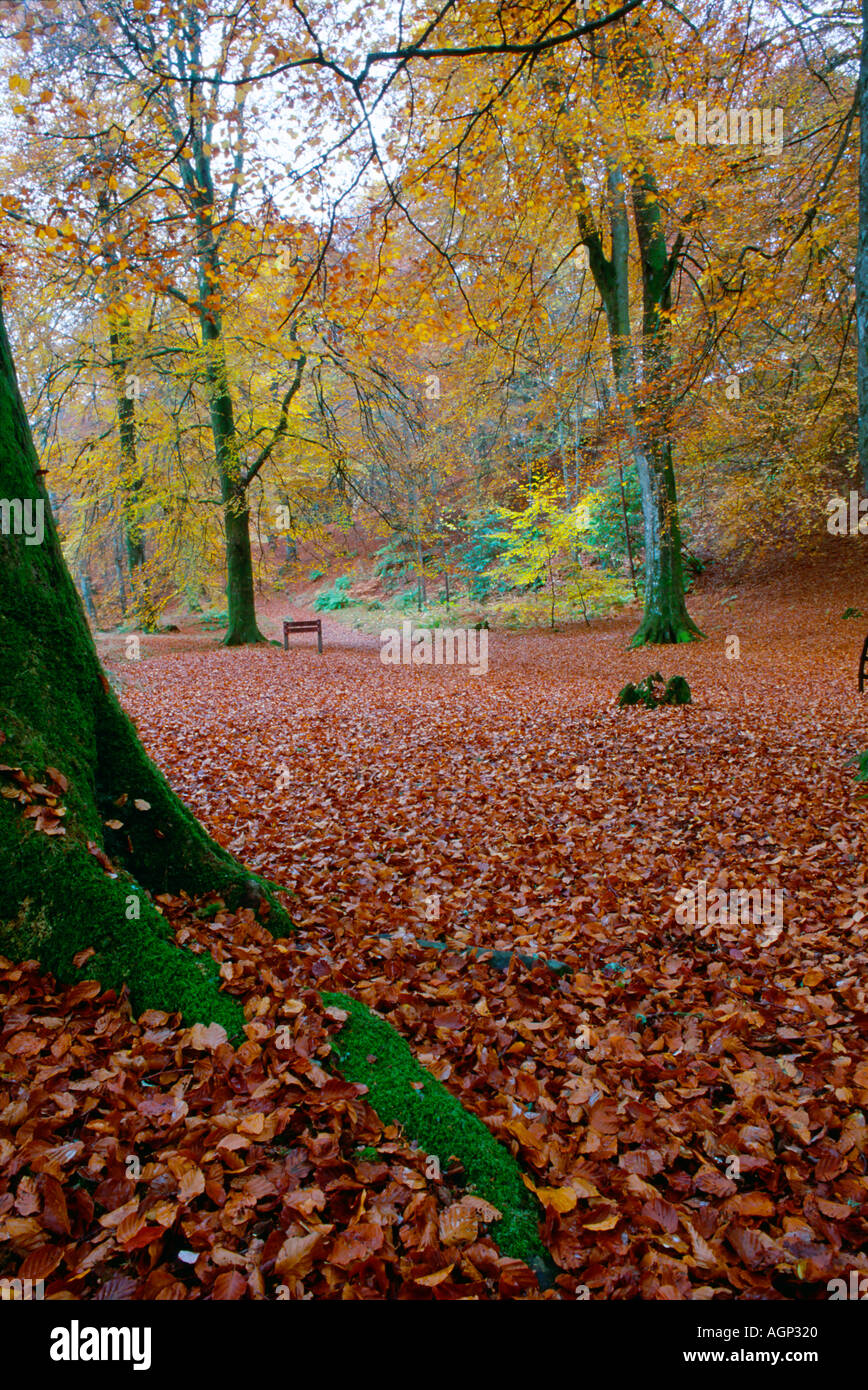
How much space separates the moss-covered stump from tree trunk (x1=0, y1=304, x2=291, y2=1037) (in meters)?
0.45

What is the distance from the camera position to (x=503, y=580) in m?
22.4

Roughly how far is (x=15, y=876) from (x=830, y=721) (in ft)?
25.1

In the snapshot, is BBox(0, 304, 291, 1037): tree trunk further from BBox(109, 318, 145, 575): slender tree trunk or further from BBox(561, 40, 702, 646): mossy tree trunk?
BBox(109, 318, 145, 575): slender tree trunk

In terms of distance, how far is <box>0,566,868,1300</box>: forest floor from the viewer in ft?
5.21

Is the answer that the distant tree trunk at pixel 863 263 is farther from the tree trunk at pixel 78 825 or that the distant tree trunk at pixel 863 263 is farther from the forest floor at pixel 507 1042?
the tree trunk at pixel 78 825

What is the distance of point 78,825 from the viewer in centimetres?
242

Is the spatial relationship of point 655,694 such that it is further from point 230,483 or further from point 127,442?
point 127,442

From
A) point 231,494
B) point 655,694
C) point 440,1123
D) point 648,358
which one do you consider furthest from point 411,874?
point 231,494

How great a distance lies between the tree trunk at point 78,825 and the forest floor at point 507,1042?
13 cm

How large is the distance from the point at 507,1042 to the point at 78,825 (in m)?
1.94

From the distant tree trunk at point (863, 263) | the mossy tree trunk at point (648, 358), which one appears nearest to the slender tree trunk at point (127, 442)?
the mossy tree trunk at point (648, 358)

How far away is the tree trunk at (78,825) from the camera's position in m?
2.14
